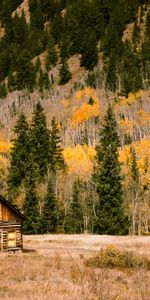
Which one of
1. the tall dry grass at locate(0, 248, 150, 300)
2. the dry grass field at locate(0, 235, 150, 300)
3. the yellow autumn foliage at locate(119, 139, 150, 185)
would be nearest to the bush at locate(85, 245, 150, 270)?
the dry grass field at locate(0, 235, 150, 300)

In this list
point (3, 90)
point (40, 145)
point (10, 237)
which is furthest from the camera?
point (3, 90)

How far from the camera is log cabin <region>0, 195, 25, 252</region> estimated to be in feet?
142

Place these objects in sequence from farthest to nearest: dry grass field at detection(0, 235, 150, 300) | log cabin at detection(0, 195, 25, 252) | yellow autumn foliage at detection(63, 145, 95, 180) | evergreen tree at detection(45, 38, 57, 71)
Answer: evergreen tree at detection(45, 38, 57, 71) < yellow autumn foliage at detection(63, 145, 95, 180) < log cabin at detection(0, 195, 25, 252) < dry grass field at detection(0, 235, 150, 300)

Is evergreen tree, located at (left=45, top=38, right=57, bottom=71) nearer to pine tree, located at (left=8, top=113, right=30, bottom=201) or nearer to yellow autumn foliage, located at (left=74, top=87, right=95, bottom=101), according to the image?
yellow autumn foliage, located at (left=74, top=87, right=95, bottom=101)

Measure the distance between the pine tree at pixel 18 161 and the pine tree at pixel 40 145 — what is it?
1.65 metres

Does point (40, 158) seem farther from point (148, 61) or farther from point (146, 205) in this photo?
point (148, 61)

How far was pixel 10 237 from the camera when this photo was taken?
146 ft

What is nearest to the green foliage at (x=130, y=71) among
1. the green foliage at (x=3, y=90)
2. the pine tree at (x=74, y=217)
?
the green foliage at (x=3, y=90)

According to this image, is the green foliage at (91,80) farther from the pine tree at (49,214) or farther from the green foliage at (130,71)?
the pine tree at (49,214)

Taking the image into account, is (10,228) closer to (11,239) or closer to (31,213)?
(11,239)

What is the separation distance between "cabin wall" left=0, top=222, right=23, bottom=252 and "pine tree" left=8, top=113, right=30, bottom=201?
117ft

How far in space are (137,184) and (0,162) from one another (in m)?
29.3

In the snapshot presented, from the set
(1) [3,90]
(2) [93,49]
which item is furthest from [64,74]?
(1) [3,90]

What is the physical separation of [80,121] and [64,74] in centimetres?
3148
